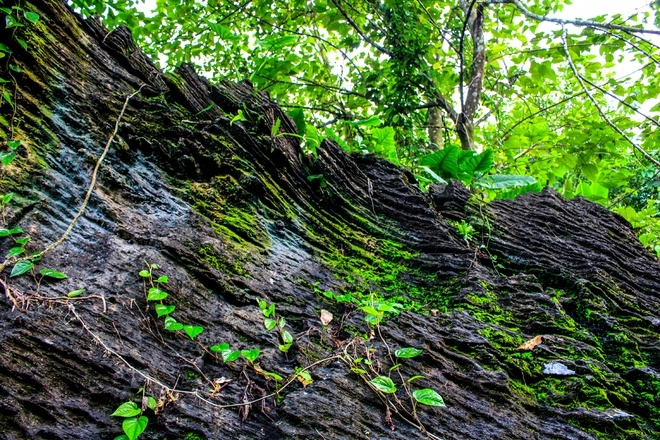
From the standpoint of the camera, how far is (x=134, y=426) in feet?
4.52

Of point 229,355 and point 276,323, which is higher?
point 276,323

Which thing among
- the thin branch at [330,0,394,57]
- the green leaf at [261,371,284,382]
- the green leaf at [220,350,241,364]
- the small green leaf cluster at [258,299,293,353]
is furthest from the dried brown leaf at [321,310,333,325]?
the thin branch at [330,0,394,57]

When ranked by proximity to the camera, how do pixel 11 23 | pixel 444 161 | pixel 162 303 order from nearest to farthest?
pixel 162 303
pixel 11 23
pixel 444 161

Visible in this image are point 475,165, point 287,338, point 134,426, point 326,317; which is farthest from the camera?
point 475,165

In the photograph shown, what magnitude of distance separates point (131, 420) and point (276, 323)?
777 millimetres

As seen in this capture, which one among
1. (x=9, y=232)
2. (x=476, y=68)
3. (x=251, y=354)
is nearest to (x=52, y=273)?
(x=9, y=232)

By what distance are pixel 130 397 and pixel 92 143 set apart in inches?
56.4

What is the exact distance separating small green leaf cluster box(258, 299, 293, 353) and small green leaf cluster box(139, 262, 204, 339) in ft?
1.04

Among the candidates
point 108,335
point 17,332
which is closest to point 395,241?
point 108,335

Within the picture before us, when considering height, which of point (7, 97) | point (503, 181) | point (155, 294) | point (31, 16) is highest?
point (503, 181)

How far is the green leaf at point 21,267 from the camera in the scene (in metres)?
1.60

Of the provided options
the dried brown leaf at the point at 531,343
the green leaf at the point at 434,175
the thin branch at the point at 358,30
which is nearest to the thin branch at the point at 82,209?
the dried brown leaf at the point at 531,343

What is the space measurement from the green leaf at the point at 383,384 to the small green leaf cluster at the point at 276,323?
41cm

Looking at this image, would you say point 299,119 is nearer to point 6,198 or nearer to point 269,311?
point 269,311
